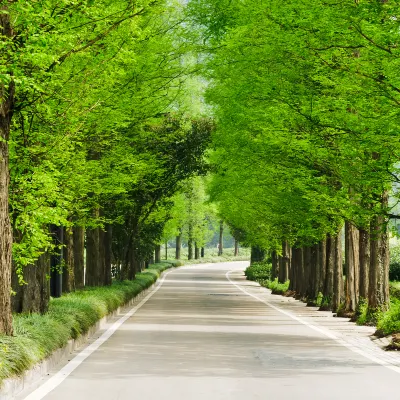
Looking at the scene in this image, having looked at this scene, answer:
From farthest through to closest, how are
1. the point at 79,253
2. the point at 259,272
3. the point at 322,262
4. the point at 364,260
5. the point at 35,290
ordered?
the point at 259,272
the point at 322,262
the point at 79,253
the point at 364,260
the point at 35,290

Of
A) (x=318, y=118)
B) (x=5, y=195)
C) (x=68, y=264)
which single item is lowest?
(x=68, y=264)

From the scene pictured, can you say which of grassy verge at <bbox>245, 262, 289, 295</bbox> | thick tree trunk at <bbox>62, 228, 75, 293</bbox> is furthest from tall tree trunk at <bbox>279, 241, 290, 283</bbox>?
thick tree trunk at <bbox>62, 228, 75, 293</bbox>

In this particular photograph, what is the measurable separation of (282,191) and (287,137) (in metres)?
8.15

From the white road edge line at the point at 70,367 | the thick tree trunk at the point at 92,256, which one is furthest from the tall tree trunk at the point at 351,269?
the thick tree trunk at the point at 92,256

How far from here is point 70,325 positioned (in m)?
17.2

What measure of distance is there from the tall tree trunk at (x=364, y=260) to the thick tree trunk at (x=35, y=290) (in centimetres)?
975

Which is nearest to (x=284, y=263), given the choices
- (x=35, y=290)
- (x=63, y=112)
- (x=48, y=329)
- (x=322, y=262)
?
(x=322, y=262)

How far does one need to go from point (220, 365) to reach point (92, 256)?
61.1 feet

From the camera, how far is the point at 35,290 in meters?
19.3

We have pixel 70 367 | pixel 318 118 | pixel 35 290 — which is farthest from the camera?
pixel 318 118

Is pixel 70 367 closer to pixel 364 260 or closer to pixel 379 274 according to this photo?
pixel 379 274

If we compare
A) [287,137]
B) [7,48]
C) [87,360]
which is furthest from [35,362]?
[287,137]

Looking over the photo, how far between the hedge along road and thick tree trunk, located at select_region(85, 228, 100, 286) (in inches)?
298

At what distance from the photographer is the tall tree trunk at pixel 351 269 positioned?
93.5 ft
